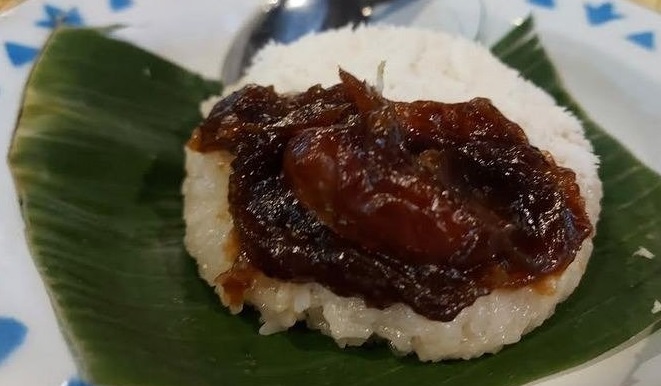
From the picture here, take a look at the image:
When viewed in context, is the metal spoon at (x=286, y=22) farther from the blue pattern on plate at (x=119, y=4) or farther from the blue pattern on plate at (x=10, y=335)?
the blue pattern on plate at (x=10, y=335)

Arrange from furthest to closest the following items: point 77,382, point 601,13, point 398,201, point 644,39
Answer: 1. point 601,13
2. point 644,39
3. point 398,201
4. point 77,382

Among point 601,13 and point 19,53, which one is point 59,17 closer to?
point 19,53

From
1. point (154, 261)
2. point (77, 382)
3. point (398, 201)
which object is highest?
point (398, 201)

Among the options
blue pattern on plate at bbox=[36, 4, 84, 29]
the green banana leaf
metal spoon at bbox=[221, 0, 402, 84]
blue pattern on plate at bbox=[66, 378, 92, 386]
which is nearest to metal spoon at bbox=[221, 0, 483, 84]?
metal spoon at bbox=[221, 0, 402, 84]

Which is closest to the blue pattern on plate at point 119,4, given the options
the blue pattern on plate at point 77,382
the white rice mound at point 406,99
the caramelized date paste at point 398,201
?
the white rice mound at point 406,99

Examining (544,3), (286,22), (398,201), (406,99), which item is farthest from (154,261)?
(544,3)

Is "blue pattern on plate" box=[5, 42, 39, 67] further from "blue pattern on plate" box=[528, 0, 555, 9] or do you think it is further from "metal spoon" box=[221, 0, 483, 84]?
"blue pattern on plate" box=[528, 0, 555, 9]
